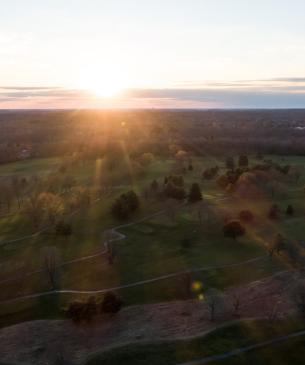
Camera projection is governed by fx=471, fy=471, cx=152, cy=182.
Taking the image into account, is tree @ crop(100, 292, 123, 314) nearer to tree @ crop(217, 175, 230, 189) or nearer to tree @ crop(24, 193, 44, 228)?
tree @ crop(24, 193, 44, 228)

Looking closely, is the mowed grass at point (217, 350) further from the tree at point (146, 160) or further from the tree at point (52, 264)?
the tree at point (146, 160)

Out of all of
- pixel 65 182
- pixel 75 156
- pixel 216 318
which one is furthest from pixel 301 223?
pixel 75 156

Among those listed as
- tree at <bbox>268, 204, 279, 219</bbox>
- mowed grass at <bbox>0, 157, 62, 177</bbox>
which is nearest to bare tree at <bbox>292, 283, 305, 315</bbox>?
tree at <bbox>268, 204, 279, 219</bbox>

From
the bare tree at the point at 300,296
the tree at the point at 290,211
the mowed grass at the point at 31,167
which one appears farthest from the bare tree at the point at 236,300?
the mowed grass at the point at 31,167

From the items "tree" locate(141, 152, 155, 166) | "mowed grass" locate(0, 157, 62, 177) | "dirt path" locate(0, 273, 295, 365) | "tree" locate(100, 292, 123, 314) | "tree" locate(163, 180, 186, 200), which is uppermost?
"tree" locate(141, 152, 155, 166)

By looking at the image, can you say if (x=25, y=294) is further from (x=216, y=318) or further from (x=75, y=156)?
(x=75, y=156)

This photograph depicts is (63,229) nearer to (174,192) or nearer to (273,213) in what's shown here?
(174,192)
